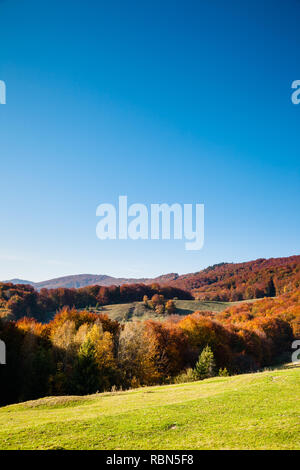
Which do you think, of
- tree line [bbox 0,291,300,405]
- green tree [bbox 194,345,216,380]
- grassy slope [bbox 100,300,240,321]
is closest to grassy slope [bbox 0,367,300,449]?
tree line [bbox 0,291,300,405]

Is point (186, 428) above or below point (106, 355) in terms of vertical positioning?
above

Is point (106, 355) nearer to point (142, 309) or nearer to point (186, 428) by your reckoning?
point (186, 428)

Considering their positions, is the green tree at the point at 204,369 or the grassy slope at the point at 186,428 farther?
the green tree at the point at 204,369

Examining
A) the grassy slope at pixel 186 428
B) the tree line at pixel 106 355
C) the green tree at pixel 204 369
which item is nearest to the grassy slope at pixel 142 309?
the tree line at pixel 106 355

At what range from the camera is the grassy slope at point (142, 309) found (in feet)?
458

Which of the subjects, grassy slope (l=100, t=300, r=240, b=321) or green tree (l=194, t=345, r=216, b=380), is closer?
green tree (l=194, t=345, r=216, b=380)

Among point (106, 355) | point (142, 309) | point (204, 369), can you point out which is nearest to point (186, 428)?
point (204, 369)

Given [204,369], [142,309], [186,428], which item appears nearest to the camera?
[186,428]

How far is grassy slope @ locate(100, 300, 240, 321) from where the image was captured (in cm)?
13962

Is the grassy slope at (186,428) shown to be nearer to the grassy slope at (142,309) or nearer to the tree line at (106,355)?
the tree line at (106,355)

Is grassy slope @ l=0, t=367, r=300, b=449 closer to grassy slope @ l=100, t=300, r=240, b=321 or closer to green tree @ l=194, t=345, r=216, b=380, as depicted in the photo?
green tree @ l=194, t=345, r=216, b=380

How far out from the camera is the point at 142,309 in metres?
149

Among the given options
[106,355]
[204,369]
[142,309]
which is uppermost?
[106,355]
